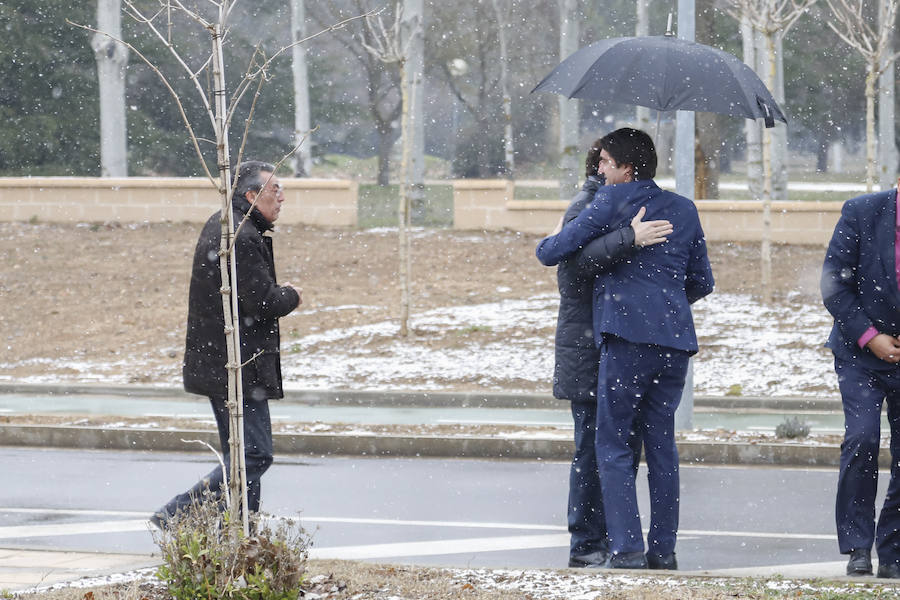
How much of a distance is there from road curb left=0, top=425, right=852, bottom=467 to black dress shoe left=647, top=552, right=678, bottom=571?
3557 millimetres

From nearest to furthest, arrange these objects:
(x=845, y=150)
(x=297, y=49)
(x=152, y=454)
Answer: (x=152, y=454)
(x=297, y=49)
(x=845, y=150)

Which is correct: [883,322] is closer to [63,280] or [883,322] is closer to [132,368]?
[132,368]

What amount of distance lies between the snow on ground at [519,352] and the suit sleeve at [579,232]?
714 cm

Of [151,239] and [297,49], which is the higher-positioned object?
[297,49]

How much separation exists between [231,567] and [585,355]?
201 cm

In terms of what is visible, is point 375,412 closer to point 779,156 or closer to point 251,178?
point 251,178

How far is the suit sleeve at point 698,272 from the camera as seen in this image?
232 inches

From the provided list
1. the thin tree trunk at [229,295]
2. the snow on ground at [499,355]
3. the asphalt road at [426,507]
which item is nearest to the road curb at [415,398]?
the snow on ground at [499,355]

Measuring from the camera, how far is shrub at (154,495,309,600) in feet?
14.8

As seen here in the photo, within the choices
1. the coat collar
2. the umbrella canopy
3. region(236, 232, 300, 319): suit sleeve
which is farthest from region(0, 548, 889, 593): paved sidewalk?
the umbrella canopy

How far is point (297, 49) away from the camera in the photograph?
28.8 meters

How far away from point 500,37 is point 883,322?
1557 inches

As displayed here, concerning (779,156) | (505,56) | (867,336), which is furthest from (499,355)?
(505,56)

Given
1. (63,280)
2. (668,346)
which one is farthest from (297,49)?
(668,346)
